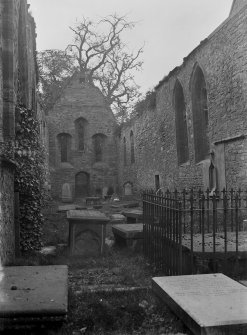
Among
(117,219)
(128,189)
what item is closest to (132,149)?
(128,189)

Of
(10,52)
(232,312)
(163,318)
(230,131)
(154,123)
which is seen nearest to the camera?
(232,312)

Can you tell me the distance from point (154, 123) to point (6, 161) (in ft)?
45.9

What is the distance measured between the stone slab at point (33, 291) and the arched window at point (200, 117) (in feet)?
33.0

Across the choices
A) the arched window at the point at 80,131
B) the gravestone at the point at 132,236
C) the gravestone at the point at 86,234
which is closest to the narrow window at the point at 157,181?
the arched window at the point at 80,131

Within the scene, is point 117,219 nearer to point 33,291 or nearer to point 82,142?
point 33,291

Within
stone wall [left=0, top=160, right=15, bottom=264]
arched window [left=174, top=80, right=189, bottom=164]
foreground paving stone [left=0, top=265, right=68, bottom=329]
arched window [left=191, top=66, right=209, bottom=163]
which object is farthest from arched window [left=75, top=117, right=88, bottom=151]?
foreground paving stone [left=0, top=265, right=68, bottom=329]

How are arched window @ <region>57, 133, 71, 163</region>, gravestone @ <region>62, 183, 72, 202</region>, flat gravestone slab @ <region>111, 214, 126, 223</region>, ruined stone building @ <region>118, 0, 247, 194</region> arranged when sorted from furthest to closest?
arched window @ <region>57, 133, 71, 163</region> → gravestone @ <region>62, 183, 72, 202</region> → flat gravestone slab @ <region>111, 214, 126, 223</region> → ruined stone building @ <region>118, 0, 247, 194</region>

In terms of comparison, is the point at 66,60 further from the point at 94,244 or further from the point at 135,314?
the point at 135,314

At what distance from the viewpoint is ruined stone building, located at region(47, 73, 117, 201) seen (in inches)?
1041

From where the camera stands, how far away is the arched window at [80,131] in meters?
27.2

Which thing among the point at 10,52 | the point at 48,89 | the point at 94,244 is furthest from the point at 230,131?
the point at 48,89

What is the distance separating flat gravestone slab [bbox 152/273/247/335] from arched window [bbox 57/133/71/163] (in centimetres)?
2291

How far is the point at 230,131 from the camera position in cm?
1137

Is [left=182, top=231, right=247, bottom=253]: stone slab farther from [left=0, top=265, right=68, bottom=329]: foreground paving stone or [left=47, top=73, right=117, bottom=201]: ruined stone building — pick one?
[left=47, top=73, right=117, bottom=201]: ruined stone building
